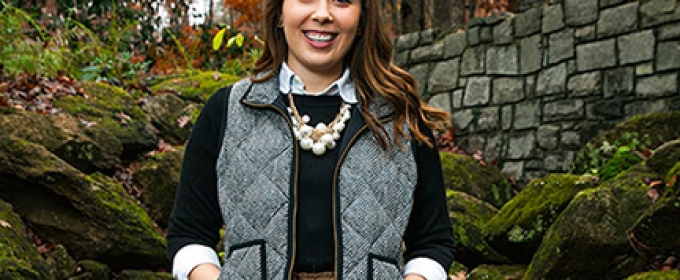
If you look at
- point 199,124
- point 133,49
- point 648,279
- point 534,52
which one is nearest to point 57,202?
point 648,279

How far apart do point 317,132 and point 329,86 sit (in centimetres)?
14

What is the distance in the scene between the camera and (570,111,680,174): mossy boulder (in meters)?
7.13

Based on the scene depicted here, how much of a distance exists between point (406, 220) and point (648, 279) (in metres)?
2.84

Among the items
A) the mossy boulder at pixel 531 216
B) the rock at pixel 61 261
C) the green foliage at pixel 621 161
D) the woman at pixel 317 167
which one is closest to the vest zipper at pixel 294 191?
the woman at pixel 317 167

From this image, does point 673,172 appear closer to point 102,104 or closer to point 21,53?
point 102,104

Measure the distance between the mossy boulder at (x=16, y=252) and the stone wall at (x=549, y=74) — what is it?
4.87 metres

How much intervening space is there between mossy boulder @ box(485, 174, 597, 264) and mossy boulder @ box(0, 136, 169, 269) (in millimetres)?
2324

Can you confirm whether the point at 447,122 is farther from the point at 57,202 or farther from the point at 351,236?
the point at 57,202

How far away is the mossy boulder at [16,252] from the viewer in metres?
4.79

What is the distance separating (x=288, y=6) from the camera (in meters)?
2.20

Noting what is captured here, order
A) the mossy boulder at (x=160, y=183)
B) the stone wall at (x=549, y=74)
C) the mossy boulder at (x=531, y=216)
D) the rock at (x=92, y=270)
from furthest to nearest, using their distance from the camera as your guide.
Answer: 1. the stone wall at (x=549, y=74)
2. the mossy boulder at (x=160, y=183)
3. the mossy boulder at (x=531, y=216)
4. the rock at (x=92, y=270)

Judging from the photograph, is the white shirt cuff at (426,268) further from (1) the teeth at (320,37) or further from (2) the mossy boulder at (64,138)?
(2) the mossy boulder at (64,138)

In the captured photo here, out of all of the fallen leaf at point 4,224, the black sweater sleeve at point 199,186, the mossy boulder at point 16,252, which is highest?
the black sweater sleeve at point 199,186

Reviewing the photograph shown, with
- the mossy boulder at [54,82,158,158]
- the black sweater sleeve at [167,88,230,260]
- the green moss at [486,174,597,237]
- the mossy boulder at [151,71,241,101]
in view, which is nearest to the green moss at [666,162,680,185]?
the green moss at [486,174,597,237]
